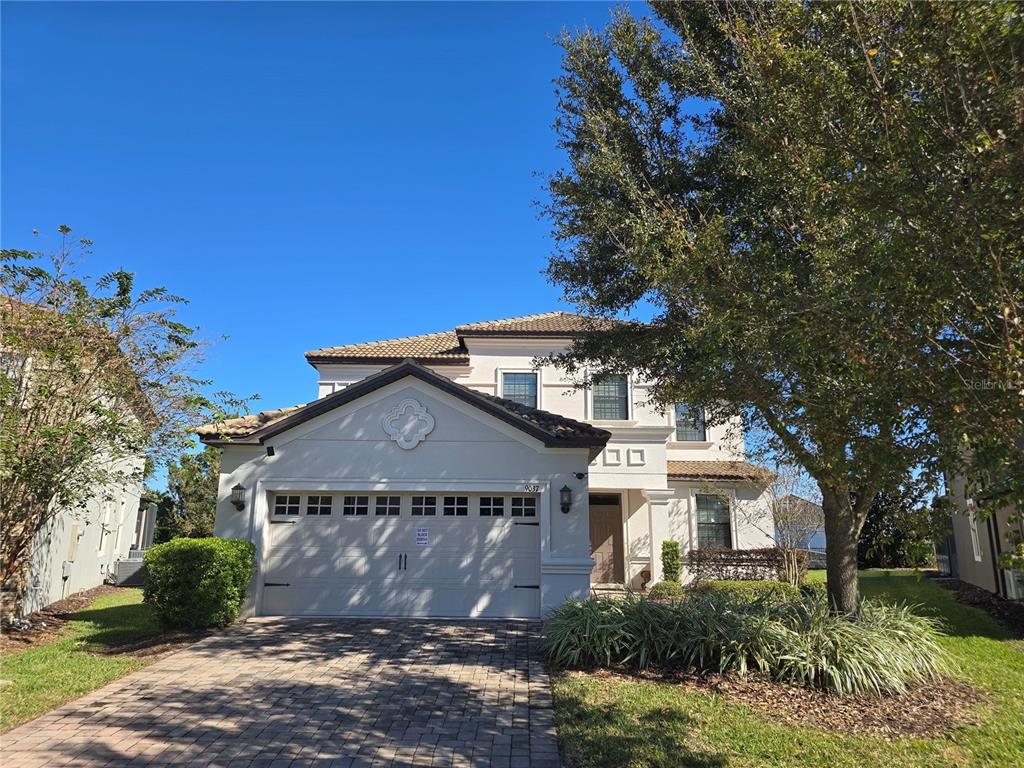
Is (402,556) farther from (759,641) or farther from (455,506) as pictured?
(759,641)

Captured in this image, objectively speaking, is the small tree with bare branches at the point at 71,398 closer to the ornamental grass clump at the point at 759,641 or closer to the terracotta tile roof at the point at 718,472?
the ornamental grass clump at the point at 759,641

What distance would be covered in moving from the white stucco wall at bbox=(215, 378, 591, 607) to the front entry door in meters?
7.72

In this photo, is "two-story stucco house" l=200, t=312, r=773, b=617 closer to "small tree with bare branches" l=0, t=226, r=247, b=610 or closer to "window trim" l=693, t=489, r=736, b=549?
"small tree with bare branches" l=0, t=226, r=247, b=610

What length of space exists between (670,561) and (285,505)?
11.7 meters

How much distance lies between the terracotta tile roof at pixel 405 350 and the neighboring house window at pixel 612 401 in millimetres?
4501

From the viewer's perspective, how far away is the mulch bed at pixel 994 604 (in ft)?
40.8

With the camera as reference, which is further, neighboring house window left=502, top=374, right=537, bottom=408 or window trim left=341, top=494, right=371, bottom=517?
neighboring house window left=502, top=374, right=537, bottom=408

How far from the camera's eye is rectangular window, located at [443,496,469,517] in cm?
1354

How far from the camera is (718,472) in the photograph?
69.5 feet

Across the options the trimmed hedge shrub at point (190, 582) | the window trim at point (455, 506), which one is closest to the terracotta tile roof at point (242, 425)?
the trimmed hedge shrub at point (190, 582)

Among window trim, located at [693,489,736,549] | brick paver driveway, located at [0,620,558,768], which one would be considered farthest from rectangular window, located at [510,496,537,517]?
window trim, located at [693,489,736,549]

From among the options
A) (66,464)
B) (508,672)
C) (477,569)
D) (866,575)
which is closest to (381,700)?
(508,672)

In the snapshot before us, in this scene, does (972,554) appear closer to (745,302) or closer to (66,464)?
(745,302)

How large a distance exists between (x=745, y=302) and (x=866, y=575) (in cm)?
1974
